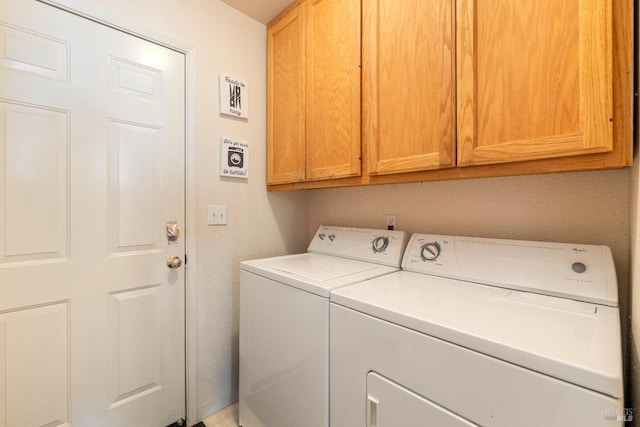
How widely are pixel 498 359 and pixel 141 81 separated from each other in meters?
1.85

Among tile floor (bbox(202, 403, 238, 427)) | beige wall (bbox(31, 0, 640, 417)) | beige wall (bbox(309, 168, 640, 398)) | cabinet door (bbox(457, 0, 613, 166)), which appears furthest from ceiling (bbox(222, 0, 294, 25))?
tile floor (bbox(202, 403, 238, 427))

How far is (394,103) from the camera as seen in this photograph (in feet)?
4.02

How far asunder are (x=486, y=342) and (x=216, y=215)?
4.85 ft

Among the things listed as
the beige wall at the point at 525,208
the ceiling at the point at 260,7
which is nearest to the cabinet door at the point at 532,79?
the beige wall at the point at 525,208

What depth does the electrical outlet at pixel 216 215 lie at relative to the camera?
1671mm

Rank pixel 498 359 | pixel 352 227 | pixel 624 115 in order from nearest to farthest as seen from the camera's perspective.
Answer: pixel 498 359 < pixel 624 115 < pixel 352 227

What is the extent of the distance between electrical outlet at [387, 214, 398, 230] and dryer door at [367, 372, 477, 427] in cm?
93

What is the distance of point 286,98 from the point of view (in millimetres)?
1756

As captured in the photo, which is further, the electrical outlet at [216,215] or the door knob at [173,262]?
the electrical outlet at [216,215]

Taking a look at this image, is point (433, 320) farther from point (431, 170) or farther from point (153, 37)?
point (153, 37)

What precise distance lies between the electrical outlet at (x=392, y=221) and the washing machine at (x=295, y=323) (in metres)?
0.11

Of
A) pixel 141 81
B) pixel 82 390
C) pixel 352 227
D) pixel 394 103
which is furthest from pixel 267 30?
pixel 82 390

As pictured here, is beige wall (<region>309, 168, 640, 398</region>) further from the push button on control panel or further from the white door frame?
the white door frame

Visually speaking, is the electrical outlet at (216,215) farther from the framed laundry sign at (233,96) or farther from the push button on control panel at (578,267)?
the push button on control panel at (578,267)
